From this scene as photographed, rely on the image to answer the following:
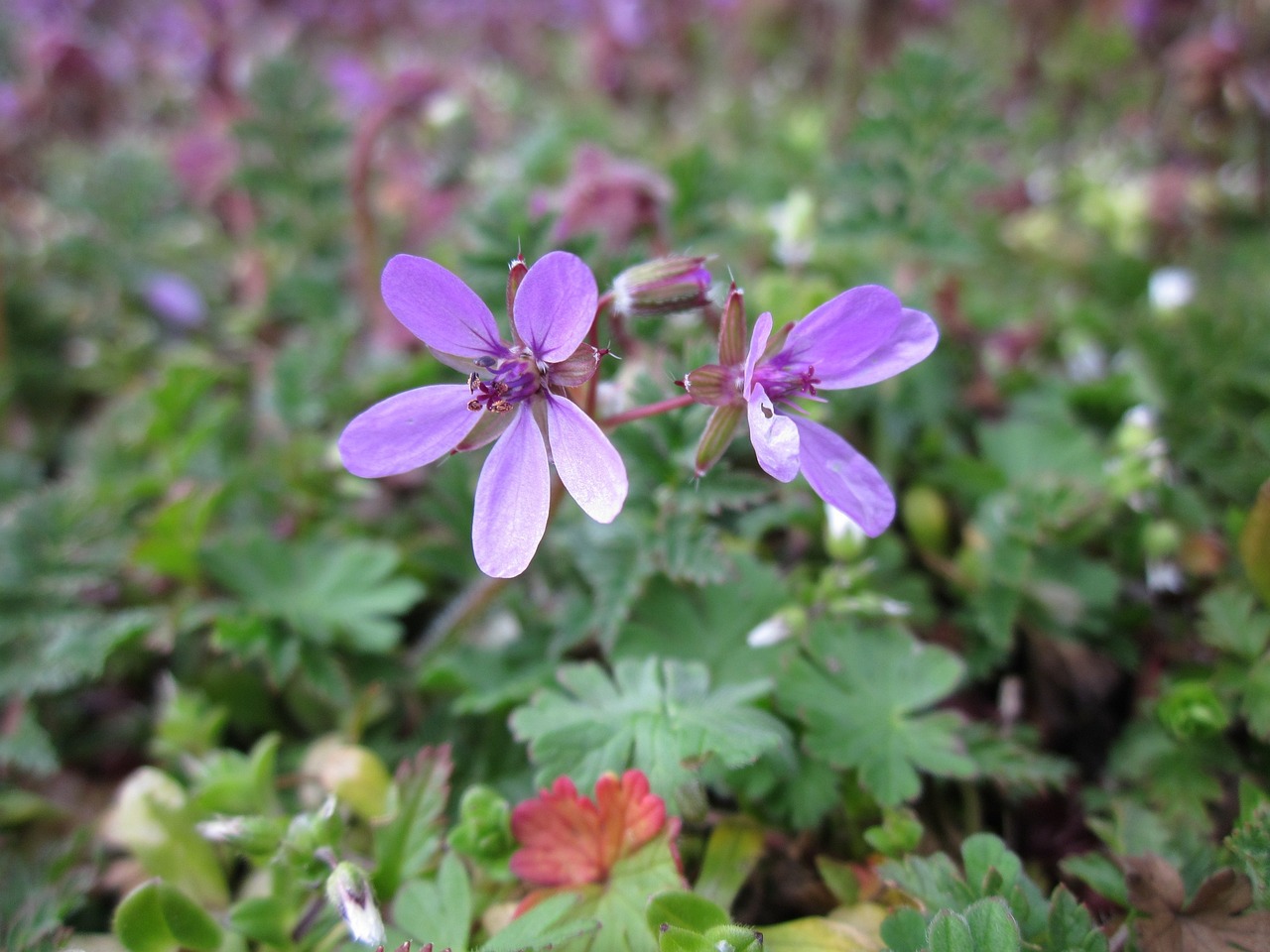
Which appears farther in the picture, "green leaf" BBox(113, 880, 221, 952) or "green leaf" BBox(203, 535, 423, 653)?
"green leaf" BBox(203, 535, 423, 653)

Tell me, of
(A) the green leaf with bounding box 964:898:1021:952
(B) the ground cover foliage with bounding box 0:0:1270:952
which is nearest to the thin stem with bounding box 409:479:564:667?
(B) the ground cover foliage with bounding box 0:0:1270:952

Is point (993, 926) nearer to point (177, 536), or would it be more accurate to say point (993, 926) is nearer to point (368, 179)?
point (177, 536)

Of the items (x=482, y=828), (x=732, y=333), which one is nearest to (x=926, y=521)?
(x=732, y=333)

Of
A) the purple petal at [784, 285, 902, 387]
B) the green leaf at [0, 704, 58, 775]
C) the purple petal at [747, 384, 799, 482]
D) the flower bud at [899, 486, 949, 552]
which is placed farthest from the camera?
the flower bud at [899, 486, 949, 552]

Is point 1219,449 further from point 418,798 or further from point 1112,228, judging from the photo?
point 418,798

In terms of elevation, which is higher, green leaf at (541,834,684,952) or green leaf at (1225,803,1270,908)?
green leaf at (1225,803,1270,908)

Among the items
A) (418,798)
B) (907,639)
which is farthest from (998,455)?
(418,798)

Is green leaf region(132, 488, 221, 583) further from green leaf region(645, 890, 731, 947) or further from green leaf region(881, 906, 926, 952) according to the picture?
green leaf region(881, 906, 926, 952)

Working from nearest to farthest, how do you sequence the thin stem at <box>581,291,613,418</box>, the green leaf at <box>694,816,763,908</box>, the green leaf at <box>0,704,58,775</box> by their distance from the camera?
the thin stem at <box>581,291,613,418</box>, the green leaf at <box>694,816,763,908</box>, the green leaf at <box>0,704,58,775</box>
